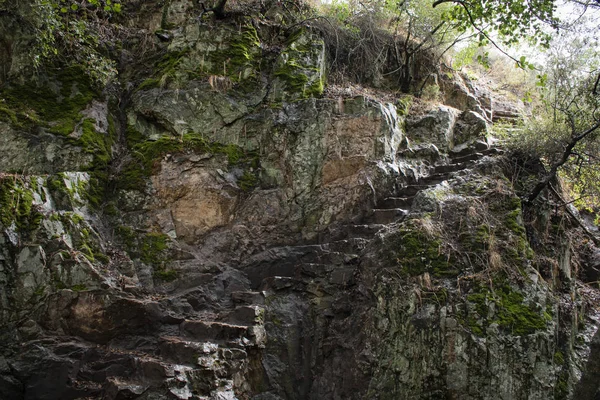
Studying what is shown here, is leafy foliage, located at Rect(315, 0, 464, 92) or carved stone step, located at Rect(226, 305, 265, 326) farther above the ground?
leafy foliage, located at Rect(315, 0, 464, 92)

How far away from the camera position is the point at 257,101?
9250 millimetres

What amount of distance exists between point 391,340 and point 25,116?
6.92 metres

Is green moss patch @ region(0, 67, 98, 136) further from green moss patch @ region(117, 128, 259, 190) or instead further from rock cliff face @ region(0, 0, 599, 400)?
green moss patch @ region(117, 128, 259, 190)

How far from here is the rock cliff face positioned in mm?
5688

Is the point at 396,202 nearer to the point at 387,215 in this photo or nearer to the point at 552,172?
the point at 387,215

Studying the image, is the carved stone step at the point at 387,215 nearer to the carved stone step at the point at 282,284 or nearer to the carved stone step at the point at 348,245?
the carved stone step at the point at 348,245

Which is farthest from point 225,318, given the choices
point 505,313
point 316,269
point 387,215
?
point 505,313

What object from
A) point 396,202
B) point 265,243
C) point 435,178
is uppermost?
point 435,178

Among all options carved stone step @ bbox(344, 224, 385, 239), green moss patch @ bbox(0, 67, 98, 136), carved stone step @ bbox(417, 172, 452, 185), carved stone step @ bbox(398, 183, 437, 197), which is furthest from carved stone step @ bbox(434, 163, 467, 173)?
green moss patch @ bbox(0, 67, 98, 136)

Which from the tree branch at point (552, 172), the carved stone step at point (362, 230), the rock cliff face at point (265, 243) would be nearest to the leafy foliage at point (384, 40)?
the rock cliff face at point (265, 243)

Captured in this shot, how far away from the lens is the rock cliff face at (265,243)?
5.69m

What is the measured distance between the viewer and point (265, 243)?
8.05m

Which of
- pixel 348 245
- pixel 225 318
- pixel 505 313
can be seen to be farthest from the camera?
pixel 348 245

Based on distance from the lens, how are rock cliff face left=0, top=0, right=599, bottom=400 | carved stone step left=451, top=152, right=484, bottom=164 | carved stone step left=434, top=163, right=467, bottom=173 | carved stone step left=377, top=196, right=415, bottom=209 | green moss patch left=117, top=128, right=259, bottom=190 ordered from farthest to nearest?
1. carved stone step left=451, top=152, right=484, bottom=164
2. carved stone step left=434, top=163, right=467, bottom=173
3. green moss patch left=117, top=128, right=259, bottom=190
4. carved stone step left=377, top=196, right=415, bottom=209
5. rock cliff face left=0, top=0, right=599, bottom=400
